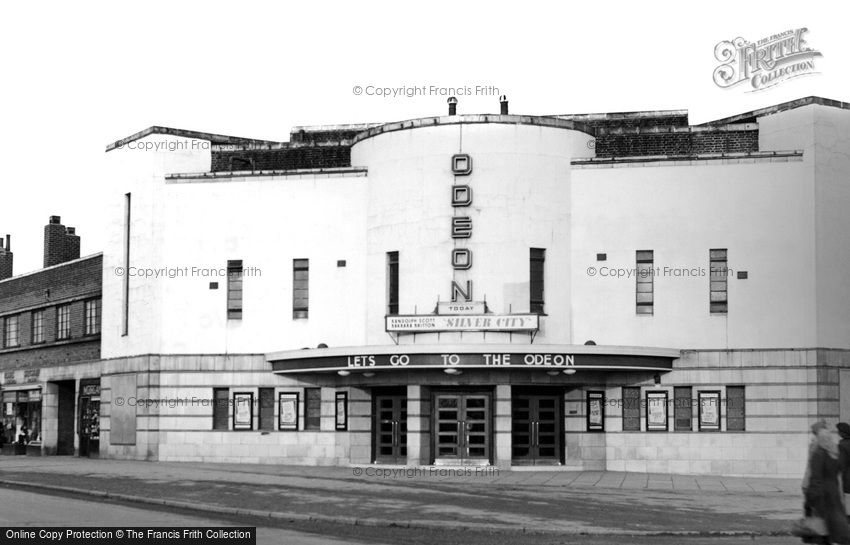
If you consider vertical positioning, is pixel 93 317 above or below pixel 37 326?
above

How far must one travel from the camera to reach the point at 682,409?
119 ft

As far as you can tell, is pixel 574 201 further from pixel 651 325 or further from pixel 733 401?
pixel 733 401

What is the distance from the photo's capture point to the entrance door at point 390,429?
122 ft

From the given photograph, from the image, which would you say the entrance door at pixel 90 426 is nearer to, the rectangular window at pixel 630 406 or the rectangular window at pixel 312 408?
the rectangular window at pixel 312 408

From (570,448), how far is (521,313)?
4.49 meters

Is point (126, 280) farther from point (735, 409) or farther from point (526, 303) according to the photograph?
point (735, 409)

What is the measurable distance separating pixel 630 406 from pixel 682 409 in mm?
1544

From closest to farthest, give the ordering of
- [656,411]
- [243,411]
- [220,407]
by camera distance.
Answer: [656,411] → [243,411] → [220,407]

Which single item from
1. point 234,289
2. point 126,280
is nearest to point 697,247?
point 234,289

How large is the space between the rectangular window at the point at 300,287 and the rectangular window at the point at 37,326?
15.9 metres

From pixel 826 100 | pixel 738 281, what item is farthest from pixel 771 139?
pixel 738 281

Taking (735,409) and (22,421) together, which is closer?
(735,409)

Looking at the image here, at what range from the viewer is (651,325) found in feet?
119

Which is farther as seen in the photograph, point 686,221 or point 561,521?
point 686,221
